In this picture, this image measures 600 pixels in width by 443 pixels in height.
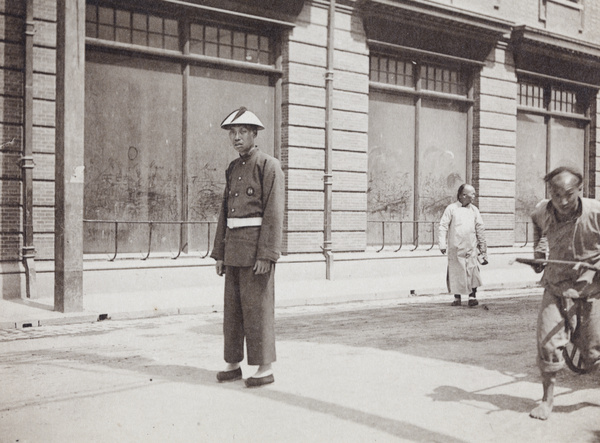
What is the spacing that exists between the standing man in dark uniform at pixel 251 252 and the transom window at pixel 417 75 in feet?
35.8

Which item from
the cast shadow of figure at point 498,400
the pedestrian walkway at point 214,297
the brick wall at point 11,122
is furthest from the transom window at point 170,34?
the cast shadow of figure at point 498,400

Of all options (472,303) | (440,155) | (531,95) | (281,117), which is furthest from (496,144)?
(472,303)

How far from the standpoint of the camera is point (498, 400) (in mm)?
5395

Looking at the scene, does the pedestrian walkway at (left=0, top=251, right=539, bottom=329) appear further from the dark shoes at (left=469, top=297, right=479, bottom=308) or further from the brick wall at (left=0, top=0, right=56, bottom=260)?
the dark shoes at (left=469, top=297, right=479, bottom=308)

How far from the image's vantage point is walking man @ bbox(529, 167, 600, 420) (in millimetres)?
4918

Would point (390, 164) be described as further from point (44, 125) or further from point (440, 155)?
point (44, 125)

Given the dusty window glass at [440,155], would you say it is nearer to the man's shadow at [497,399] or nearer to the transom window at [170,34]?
the transom window at [170,34]

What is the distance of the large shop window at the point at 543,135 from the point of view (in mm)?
19672

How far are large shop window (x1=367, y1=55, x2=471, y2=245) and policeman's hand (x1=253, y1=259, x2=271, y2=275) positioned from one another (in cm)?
1072

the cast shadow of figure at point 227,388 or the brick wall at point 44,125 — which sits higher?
the brick wall at point 44,125

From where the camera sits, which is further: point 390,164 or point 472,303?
point 390,164

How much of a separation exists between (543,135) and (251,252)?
1662cm

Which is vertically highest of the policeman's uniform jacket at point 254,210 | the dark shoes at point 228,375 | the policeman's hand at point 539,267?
the policeman's uniform jacket at point 254,210

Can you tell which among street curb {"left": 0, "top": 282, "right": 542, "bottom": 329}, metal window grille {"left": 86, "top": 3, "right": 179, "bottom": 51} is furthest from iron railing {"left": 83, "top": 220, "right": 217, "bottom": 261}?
metal window grille {"left": 86, "top": 3, "right": 179, "bottom": 51}
